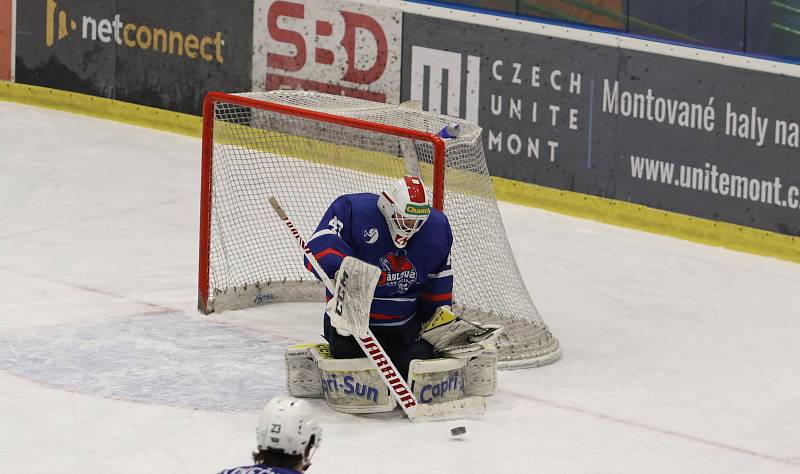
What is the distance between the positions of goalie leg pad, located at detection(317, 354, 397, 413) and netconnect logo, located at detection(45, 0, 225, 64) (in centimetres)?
570

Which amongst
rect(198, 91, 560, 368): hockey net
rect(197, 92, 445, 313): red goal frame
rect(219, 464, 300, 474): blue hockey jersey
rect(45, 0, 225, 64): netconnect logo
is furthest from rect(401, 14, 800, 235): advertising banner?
rect(219, 464, 300, 474): blue hockey jersey

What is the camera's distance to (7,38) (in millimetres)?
14352

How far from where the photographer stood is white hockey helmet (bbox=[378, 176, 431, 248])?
26.0 ft

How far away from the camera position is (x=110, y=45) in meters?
13.9

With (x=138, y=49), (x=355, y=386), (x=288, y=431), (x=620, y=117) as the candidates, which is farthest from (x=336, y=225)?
(x=138, y=49)

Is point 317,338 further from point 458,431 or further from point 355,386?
point 458,431

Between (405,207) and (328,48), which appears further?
(328,48)

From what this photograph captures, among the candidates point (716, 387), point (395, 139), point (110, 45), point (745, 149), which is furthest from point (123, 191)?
point (716, 387)

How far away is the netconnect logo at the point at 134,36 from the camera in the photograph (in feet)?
44.1

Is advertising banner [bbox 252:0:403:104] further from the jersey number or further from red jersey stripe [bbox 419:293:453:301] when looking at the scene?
the jersey number

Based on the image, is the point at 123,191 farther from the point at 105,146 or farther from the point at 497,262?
the point at 497,262

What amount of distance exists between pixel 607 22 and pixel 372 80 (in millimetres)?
1785

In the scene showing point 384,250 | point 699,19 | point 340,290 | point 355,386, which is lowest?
point 355,386

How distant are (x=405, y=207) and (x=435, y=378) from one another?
2.53 ft
